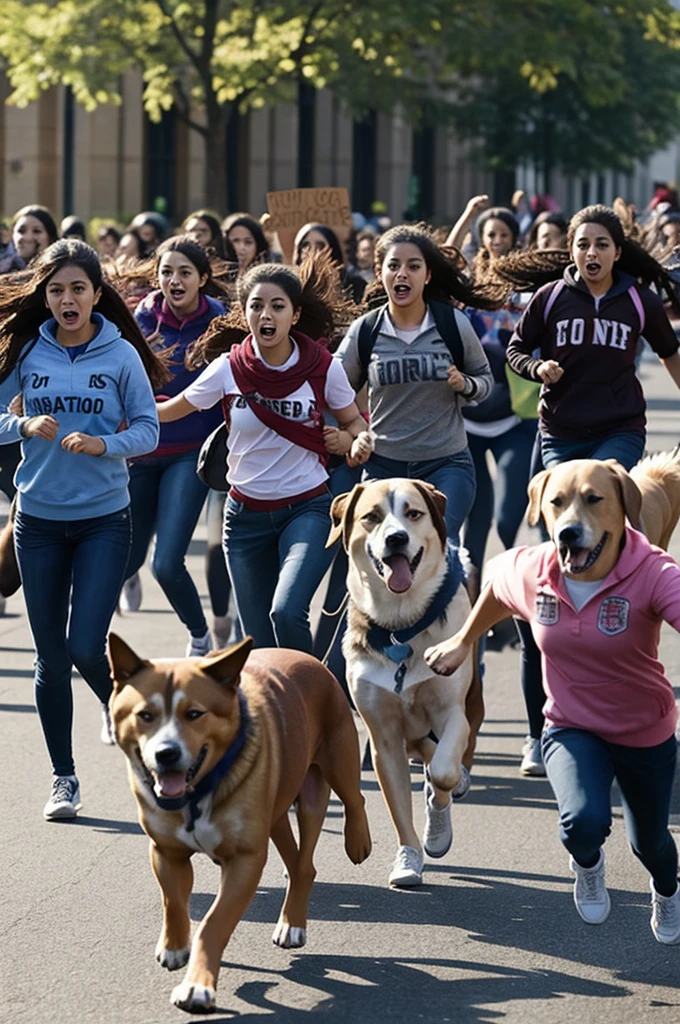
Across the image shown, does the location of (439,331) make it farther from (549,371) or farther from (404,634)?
(404,634)

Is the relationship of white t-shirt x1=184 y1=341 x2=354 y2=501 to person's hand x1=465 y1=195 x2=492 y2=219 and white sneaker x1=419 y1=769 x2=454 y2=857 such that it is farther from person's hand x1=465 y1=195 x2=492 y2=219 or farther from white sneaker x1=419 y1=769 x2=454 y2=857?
person's hand x1=465 y1=195 x2=492 y2=219

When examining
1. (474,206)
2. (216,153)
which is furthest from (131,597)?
(216,153)

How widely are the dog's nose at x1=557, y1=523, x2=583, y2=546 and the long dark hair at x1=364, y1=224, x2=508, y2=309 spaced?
117 inches

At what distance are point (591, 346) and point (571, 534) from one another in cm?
319

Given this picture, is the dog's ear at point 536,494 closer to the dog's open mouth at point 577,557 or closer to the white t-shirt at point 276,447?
the dog's open mouth at point 577,557

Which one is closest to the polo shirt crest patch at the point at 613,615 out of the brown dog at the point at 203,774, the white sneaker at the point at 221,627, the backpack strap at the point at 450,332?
the brown dog at the point at 203,774

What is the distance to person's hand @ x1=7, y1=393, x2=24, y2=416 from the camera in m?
7.68

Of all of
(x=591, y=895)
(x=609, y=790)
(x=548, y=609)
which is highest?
(x=548, y=609)

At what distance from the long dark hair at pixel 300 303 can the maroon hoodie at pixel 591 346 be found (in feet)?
2.81

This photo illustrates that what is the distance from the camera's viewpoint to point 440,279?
867cm

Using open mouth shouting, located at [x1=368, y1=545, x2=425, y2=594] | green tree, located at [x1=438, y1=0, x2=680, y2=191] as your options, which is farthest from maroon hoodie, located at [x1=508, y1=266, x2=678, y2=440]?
green tree, located at [x1=438, y1=0, x2=680, y2=191]

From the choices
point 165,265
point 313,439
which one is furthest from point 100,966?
point 165,265

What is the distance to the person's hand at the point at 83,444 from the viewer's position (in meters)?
7.27

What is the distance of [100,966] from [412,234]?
3619 millimetres
